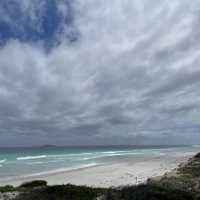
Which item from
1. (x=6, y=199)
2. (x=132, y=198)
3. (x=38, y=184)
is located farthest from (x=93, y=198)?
(x=38, y=184)

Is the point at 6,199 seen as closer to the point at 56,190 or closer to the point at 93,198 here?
the point at 56,190

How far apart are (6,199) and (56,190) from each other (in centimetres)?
232

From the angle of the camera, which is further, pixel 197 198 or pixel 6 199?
pixel 6 199

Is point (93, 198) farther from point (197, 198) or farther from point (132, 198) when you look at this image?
point (197, 198)

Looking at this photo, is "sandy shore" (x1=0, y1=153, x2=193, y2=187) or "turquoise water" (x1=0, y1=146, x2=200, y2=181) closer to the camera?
"sandy shore" (x1=0, y1=153, x2=193, y2=187)

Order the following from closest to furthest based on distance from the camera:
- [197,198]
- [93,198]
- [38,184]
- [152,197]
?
[152,197]
[197,198]
[93,198]
[38,184]

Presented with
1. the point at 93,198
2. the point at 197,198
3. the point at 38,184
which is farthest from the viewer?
the point at 38,184

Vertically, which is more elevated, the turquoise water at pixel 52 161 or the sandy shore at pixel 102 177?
the turquoise water at pixel 52 161

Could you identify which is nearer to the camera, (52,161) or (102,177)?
(102,177)

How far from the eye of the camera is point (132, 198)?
10922 millimetres

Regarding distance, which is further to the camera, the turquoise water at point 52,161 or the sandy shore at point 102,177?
the turquoise water at point 52,161

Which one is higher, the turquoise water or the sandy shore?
the turquoise water

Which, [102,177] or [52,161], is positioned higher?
[52,161]

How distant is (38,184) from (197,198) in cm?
A: 1003
